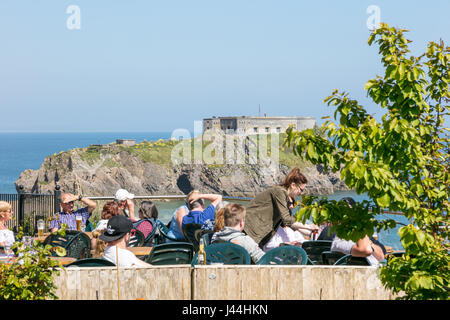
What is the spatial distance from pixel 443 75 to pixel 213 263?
302 cm

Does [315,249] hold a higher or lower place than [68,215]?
lower

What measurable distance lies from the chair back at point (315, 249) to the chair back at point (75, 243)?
2.91 meters

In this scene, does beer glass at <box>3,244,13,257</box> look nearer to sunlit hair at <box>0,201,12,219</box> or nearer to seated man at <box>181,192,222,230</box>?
sunlit hair at <box>0,201,12,219</box>

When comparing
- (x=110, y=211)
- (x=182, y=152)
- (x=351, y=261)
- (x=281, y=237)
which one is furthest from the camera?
(x=182, y=152)

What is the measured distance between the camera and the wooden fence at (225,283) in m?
5.34

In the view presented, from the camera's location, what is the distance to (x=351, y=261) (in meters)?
5.71

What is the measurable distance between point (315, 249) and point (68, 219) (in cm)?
440

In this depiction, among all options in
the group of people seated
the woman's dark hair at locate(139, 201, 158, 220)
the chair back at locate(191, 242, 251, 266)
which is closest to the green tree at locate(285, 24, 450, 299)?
the group of people seated

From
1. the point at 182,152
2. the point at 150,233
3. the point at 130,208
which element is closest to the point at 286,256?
the point at 150,233

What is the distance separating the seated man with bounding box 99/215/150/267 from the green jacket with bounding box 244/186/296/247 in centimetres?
180

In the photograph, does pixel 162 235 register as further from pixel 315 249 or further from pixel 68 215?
pixel 315 249

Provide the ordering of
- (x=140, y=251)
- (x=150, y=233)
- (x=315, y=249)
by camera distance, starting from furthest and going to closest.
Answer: (x=150, y=233) → (x=140, y=251) → (x=315, y=249)
